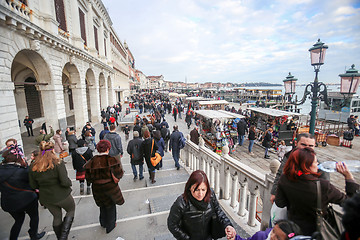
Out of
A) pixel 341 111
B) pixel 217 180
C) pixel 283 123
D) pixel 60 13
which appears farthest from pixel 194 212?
pixel 341 111

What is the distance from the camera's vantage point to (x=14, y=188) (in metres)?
2.63

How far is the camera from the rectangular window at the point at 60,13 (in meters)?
10.7

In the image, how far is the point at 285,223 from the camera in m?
1.47

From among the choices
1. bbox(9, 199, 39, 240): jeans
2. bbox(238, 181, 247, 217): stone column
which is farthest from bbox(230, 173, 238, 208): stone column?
bbox(9, 199, 39, 240): jeans

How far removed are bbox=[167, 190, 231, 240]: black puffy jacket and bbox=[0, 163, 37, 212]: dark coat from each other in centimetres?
249

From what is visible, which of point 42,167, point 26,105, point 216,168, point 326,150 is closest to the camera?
point 42,167

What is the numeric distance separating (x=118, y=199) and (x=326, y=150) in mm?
13634

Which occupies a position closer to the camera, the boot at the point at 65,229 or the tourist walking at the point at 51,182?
the tourist walking at the point at 51,182

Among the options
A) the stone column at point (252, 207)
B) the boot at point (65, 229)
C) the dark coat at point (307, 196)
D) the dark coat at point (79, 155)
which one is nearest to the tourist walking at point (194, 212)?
the dark coat at point (307, 196)

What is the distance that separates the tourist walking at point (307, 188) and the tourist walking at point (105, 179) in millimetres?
2610

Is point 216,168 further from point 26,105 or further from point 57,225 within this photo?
point 26,105

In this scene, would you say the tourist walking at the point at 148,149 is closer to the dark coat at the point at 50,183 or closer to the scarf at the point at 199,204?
the dark coat at the point at 50,183

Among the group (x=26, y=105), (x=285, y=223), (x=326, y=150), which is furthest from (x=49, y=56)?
(x=326, y=150)

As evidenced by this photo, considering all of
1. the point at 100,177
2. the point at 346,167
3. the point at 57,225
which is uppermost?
the point at 346,167
